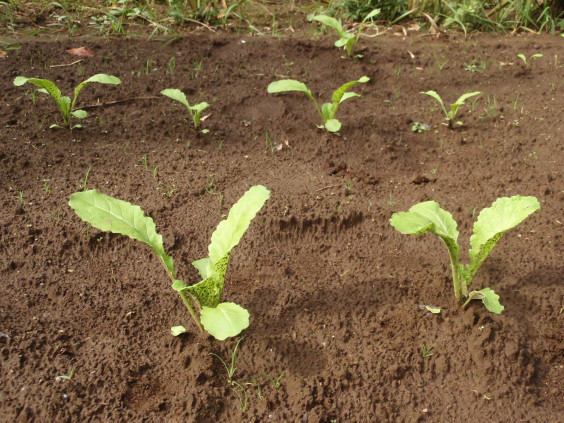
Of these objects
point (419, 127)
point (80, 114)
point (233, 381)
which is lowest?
point (233, 381)

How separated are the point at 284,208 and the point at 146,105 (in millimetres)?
1231

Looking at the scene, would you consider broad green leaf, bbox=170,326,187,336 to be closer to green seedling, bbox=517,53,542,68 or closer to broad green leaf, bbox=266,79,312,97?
broad green leaf, bbox=266,79,312,97

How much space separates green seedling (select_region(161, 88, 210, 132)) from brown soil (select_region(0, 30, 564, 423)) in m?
0.09

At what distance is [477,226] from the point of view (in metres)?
1.93

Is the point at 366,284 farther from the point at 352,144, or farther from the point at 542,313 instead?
the point at 352,144

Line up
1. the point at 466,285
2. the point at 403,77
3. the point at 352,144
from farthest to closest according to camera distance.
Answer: the point at 403,77 < the point at 352,144 < the point at 466,285

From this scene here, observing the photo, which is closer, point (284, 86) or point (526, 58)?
point (284, 86)

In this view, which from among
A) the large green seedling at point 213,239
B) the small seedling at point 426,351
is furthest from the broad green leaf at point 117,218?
the small seedling at point 426,351

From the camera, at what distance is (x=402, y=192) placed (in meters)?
2.61

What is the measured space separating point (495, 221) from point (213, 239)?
1.02 metres

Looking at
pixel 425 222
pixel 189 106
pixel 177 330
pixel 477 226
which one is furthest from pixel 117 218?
pixel 477 226

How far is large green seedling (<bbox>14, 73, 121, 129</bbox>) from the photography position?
2.60 metres

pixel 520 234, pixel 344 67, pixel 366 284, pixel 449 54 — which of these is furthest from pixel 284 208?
pixel 449 54

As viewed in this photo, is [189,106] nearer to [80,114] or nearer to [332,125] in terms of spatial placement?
[80,114]
